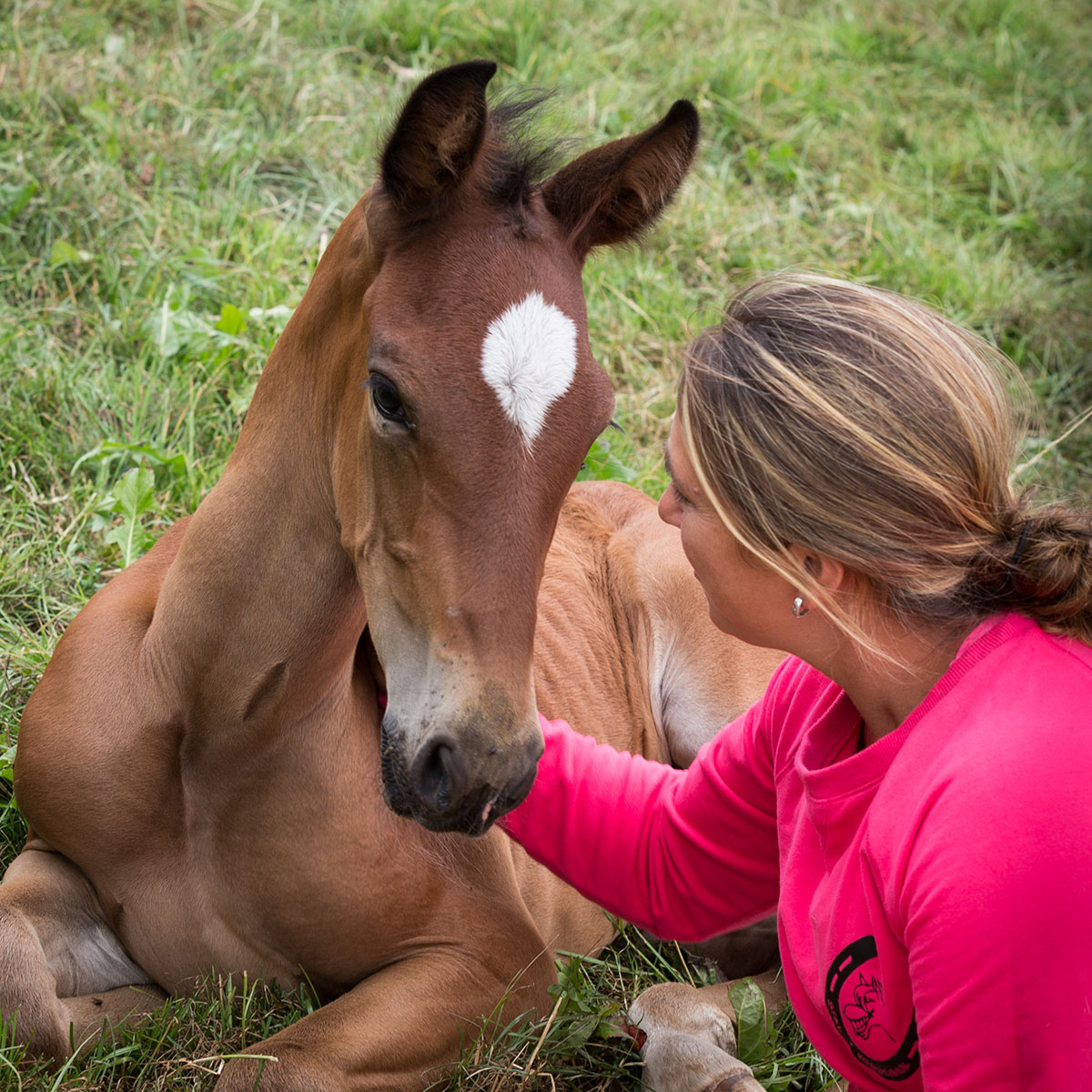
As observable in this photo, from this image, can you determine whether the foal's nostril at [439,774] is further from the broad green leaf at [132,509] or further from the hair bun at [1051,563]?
the broad green leaf at [132,509]

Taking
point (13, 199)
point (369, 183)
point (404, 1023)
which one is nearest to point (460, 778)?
point (404, 1023)

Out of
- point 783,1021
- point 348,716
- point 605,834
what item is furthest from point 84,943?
point 783,1021

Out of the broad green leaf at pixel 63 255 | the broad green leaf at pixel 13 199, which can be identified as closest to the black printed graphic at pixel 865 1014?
the broad green leaf at pixel 63 255

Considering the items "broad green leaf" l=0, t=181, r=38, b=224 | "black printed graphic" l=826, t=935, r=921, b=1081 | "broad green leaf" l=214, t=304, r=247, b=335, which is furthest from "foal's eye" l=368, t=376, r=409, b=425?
"broad green leaf" l=0, t=181, r=38, b=224

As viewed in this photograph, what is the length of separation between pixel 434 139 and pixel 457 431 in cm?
56

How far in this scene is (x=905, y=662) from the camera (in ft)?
6.81

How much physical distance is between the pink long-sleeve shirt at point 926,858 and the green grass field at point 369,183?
629 millimetres

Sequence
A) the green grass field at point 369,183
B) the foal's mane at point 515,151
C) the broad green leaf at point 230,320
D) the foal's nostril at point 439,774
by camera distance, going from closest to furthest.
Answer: the foal's nostril at point 439,774, the foal's mane at point 515,151, the green grass field at point 369,183, the broad green leaf at point 230,320

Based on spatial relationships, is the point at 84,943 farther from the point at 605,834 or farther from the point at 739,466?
the point at 739,466

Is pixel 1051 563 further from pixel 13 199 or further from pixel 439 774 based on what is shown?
pixel 13 199

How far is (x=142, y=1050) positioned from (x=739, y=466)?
174 centimetres

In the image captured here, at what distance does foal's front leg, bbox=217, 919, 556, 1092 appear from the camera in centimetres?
230

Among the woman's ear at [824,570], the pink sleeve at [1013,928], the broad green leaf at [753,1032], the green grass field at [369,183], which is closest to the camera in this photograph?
the pink sleeve at [1013,928]

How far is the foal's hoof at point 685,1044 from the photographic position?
265 centimetres
